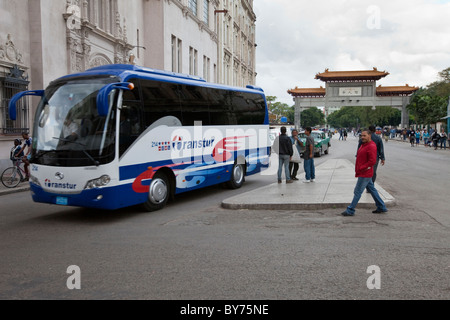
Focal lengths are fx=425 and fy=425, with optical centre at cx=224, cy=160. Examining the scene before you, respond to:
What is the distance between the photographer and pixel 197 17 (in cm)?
3553

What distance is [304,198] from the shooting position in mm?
10375

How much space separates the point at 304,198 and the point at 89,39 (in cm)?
1482

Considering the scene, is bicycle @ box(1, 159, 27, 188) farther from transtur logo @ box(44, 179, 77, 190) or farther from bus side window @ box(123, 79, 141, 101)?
bus side window @ box(123, 79, 141, 101)

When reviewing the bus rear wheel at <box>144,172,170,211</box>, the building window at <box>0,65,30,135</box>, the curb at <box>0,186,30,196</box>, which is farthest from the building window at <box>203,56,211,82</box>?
the bus rear wheel at <box>144,172,170,211</box>

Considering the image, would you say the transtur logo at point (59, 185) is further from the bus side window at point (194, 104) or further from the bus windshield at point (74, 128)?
the bus side window at point (194, 104)

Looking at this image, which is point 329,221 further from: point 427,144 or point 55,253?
point 427,144

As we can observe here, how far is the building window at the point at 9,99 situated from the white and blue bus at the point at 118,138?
7.66m

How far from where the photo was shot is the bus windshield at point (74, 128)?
8.12 metres

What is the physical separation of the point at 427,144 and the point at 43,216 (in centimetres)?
4432

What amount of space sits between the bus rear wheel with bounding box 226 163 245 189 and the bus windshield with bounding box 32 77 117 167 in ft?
18.6

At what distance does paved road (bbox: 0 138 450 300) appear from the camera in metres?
4.55

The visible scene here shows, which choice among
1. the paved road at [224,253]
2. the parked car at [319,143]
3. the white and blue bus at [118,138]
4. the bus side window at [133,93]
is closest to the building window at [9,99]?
the paved road at [224,253]

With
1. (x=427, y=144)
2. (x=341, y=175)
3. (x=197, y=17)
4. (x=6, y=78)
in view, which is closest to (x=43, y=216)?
(x=6, y=78)

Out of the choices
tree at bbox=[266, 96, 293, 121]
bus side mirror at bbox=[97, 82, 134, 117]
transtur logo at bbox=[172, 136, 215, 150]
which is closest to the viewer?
bus side mirror at bbox=[97, 82, 134, 117]
